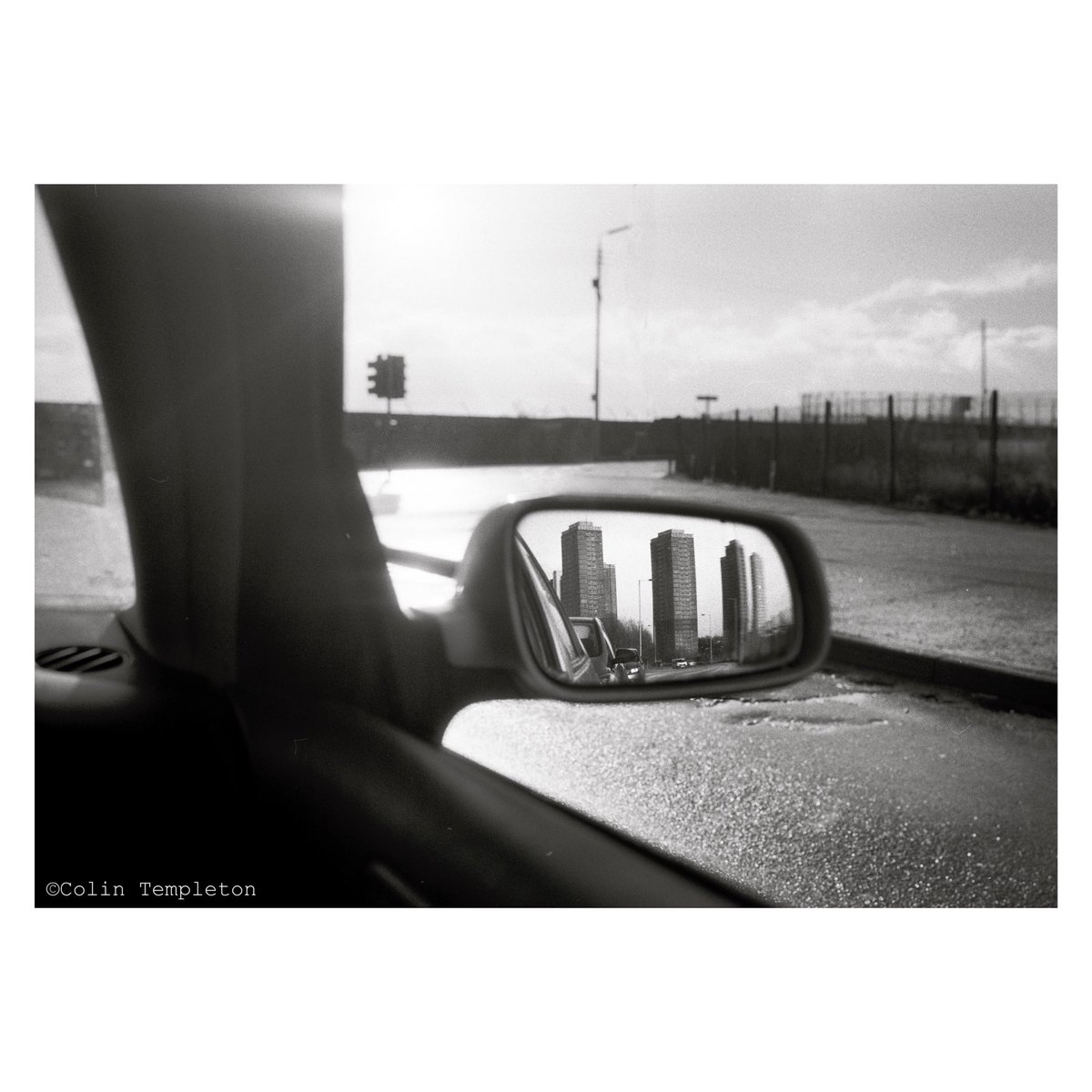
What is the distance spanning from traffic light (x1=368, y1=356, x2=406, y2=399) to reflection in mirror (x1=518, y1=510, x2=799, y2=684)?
0.54 m

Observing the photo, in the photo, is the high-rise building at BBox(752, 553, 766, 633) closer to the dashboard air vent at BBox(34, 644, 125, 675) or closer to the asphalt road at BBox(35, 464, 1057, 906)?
the asphalt road at BBox(35, 464, 1057, 906)

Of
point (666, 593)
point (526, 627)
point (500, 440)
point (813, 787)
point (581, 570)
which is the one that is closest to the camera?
point (526, 627)

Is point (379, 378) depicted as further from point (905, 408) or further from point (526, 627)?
point (905, 408)

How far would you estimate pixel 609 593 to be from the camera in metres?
1.47

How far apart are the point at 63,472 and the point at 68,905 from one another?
2.51 ft

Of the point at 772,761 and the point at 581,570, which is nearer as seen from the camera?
the point at 581,570

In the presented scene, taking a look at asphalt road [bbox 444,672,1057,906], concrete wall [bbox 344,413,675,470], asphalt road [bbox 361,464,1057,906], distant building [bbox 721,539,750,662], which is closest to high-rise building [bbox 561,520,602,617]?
asphalt road [bbox 361,464,1057,906]

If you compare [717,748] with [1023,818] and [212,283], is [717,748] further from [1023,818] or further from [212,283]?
[212,283]

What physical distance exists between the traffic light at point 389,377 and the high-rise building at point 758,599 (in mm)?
763

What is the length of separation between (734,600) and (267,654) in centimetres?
75

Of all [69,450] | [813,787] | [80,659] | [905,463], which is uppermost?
[905,463]

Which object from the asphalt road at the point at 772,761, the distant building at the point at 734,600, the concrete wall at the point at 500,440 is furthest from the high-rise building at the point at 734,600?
the concrete wall at the point at 500,440

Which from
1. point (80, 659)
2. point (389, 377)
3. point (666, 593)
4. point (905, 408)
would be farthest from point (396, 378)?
point (905, 408)

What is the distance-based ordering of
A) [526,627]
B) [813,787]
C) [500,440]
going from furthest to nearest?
[813,787] < [500,440] < [526,627]
